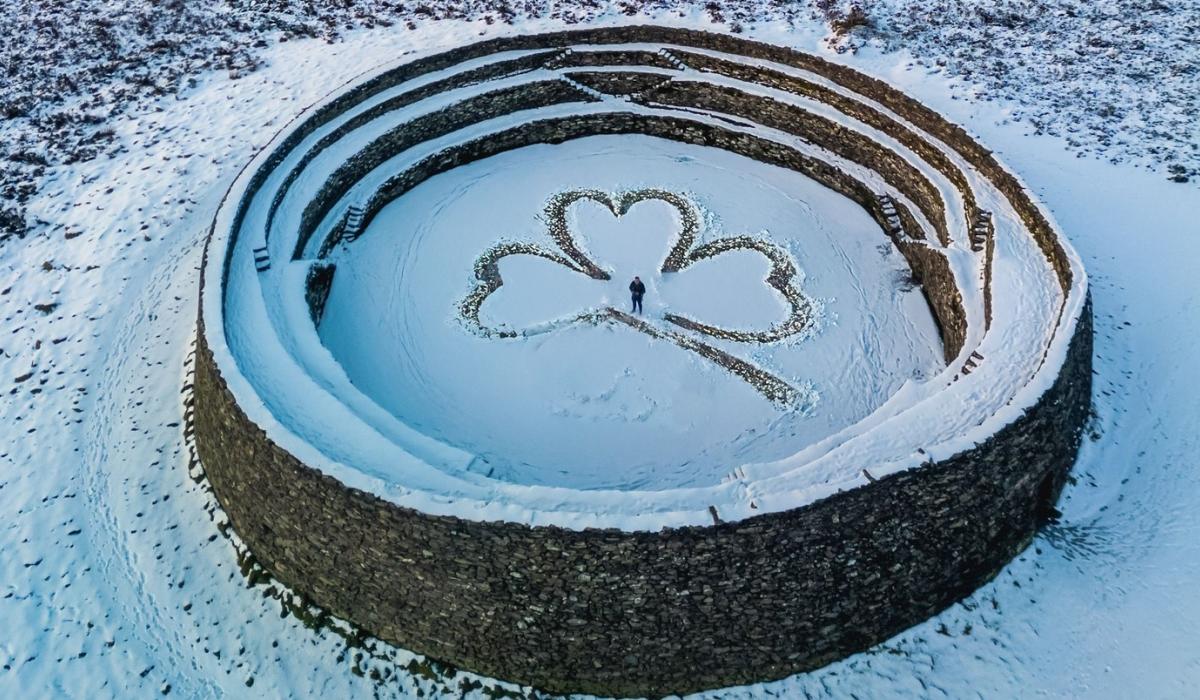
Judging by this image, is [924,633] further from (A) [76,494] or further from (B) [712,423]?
(A) [76,494]

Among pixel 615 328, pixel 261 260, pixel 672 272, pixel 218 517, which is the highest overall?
pixel 261 260

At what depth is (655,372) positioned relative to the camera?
20562mm

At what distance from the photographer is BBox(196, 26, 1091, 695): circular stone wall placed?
14547mm

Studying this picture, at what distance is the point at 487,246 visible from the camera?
958 inches

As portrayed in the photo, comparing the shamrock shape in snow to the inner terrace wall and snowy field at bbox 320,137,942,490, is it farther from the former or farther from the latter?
the inner terrace wall

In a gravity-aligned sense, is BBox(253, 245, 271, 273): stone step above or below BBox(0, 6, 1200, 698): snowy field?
above

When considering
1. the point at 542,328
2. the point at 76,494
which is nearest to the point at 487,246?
the point at 542,328

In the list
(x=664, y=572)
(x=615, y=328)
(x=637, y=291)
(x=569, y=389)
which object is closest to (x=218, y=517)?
(x=569, y=389)

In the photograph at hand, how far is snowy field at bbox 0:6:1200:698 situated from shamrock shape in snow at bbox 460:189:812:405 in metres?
1.07

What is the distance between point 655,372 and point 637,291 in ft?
7.92

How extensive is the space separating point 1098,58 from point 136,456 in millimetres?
31120

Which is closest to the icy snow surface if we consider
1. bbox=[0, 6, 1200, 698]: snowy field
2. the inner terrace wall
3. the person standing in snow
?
the inner terrace wall

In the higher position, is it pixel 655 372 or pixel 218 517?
pixel 655 372

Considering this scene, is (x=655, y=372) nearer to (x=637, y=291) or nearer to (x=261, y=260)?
(x=637, y=291)
